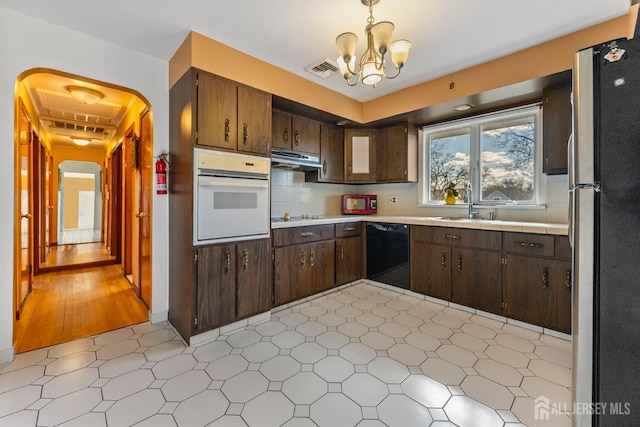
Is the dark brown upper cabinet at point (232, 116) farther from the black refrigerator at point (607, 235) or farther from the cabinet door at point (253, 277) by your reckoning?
the black refrigerator at point (607, 235)

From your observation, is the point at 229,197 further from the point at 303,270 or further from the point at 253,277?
the point at 303,270

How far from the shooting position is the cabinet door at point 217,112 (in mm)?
2244

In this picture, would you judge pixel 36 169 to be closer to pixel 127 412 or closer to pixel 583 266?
pixel 127 412

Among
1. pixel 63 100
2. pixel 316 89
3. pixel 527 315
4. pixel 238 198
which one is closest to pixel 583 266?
pixel 527 315

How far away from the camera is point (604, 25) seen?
2094mm

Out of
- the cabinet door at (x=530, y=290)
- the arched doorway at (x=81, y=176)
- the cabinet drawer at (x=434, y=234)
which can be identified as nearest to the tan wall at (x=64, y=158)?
the arched doorway at (x=81, y=176)

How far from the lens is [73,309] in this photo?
2.91 m

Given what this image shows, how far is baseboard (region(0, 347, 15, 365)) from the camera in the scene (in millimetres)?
1943

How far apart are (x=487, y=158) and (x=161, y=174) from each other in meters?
3.62

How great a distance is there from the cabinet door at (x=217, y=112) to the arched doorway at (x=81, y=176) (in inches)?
31.9

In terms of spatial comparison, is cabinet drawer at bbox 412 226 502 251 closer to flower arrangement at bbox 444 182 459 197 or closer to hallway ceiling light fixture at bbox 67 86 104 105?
flower arrangement at bbox 444 182 459 197

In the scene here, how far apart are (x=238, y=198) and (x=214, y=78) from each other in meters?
1.03

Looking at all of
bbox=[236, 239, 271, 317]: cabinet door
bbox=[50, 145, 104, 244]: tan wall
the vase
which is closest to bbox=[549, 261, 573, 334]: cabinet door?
the vase

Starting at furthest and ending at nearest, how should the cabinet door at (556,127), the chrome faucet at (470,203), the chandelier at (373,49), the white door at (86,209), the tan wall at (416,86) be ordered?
the white door at (86,209)
the chrome faucet at (470,203)
the cabinet door at (556,127)
the tan wall at (416,86)
the chandelier at (373,49)
